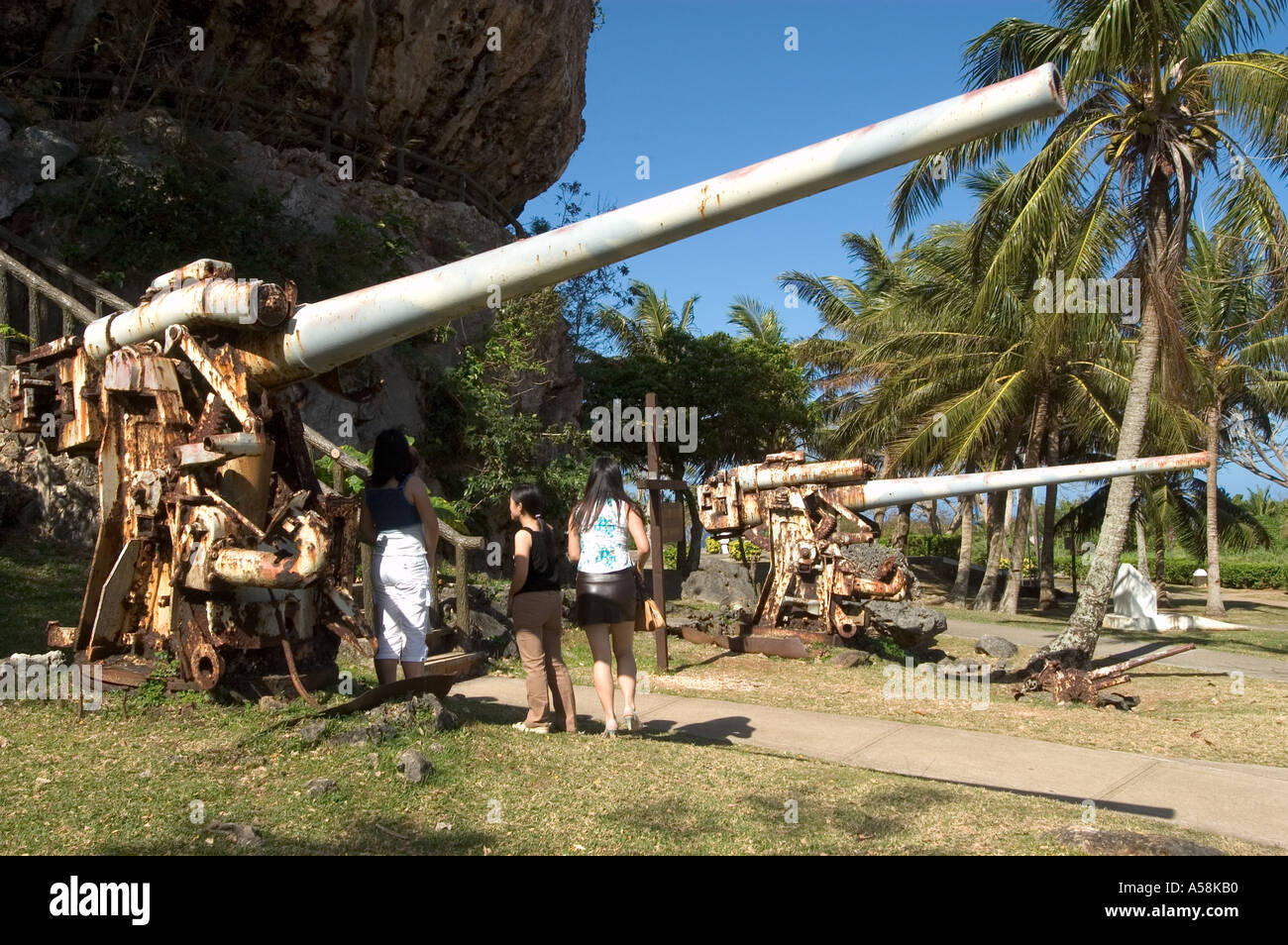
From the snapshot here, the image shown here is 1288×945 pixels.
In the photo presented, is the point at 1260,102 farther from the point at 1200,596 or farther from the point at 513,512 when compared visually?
the point at 1200,596

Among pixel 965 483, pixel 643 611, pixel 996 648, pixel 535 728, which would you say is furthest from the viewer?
pixel 996 648

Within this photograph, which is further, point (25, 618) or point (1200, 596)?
point (1200, 596)

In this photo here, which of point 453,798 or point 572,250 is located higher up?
point 572,250

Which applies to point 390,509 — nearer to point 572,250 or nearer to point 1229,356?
point 572,250

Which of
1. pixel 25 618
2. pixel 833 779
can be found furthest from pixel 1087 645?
pixel 25 618

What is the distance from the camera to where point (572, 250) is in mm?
4223

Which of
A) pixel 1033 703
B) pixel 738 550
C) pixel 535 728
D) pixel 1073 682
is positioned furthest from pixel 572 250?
pixel 738 550

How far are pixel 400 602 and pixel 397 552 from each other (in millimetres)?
262

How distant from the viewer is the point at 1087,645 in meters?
10.9

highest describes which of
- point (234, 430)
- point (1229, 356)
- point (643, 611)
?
point (1229, 356)

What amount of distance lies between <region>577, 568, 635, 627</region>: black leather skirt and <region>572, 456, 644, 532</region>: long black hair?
12.1 inches

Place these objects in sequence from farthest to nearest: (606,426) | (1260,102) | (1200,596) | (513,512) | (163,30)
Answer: (1200,596) → (606,426) → (163,30) → (1260,102) → (513,512)

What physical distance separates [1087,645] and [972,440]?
833 centimetres

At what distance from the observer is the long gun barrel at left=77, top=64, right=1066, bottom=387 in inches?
140
